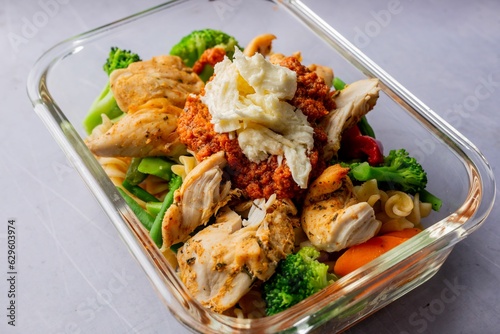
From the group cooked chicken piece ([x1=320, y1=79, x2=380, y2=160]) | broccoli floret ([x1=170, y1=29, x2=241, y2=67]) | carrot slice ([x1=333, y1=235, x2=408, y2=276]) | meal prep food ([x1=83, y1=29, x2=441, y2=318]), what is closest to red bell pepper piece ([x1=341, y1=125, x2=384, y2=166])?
meal prep food ([x1=83, y1=29, x2=441, y2=318])

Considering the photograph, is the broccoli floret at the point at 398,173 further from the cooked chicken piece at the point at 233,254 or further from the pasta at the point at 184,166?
the pasta at the point at 184,166

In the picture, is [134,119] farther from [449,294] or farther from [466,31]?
[466,31]

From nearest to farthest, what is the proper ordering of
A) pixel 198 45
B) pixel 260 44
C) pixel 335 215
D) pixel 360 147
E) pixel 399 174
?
pixel 335 215
pixel 399 174
pixel 360 147
pixel 260 44
pixel 198 45

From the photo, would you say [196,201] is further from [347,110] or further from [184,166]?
[347,110]

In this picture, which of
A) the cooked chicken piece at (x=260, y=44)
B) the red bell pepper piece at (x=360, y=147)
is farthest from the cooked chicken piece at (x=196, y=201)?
the cooked chicken piece at (x=260, y=44)

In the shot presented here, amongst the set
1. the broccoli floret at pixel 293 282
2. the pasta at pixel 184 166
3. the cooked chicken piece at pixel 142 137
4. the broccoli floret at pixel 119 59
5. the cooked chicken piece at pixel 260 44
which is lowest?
the broccoli floret at pixel 293 282

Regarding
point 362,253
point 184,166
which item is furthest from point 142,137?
point 362,253

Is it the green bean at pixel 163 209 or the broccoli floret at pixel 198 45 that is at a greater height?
the broccoli floret at pixel 198 45
